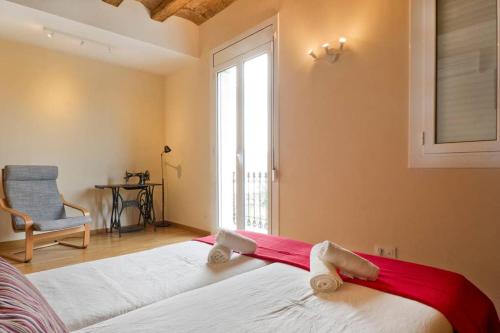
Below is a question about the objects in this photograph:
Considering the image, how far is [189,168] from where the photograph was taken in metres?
4.66

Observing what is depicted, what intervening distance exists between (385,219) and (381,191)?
229mm

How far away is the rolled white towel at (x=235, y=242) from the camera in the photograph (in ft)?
5.53

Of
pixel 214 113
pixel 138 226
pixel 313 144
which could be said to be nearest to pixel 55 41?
pixel 214 113

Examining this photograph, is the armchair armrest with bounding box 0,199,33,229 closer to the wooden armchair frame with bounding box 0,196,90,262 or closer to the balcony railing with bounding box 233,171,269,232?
the wooden armchair frame with bounding box 0,196,90,262

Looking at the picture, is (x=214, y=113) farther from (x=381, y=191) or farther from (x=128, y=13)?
(x=381, y=191)

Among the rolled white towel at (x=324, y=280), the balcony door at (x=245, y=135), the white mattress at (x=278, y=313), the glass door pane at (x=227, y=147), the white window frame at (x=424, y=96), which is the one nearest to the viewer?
the white mattress at (x=278, y=313)

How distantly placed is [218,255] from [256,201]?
6.64 ft

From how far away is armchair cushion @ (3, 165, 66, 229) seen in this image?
3.48 metres

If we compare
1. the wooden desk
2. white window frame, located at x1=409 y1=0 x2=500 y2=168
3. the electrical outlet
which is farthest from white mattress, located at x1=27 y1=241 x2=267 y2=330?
the wooden desk

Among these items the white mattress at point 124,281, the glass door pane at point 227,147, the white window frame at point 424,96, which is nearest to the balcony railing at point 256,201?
the glass door pane at point 227,147

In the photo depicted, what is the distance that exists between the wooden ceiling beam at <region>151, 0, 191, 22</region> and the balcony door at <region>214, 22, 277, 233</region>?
76cm

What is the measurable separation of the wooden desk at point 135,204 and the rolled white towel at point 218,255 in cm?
316

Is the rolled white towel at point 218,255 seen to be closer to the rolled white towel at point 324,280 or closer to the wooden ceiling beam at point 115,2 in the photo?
the rolled white towel at point 324,280

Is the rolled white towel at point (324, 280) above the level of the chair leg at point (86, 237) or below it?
above
